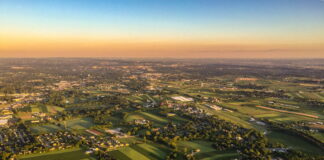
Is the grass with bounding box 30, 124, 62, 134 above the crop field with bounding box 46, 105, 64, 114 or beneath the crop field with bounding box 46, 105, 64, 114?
above

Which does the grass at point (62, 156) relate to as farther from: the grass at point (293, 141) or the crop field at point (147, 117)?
the grass at point (293, 141)

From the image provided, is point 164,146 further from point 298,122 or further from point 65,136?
point 298,122

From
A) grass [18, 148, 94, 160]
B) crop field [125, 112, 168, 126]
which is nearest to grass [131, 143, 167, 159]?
grass [18, 148, 94, 160]

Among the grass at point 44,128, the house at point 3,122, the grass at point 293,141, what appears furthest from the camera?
the house at point 3,122

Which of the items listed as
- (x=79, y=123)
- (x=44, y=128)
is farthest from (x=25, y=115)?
(x=79, y=123)

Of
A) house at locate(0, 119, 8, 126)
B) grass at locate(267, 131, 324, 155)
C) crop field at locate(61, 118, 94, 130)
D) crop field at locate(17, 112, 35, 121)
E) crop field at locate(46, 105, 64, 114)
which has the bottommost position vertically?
grass at locate(267, 131, 324, 155)

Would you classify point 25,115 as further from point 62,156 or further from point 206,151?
point 206,151

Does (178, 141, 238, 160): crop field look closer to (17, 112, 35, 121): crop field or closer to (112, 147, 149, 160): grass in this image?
(112, 147, 149, 160): grass

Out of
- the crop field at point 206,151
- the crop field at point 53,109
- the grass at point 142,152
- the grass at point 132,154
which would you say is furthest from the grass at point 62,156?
the crop field at point 53,109
